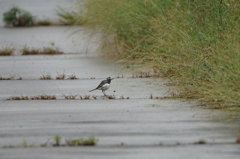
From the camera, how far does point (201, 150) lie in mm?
Answer: 7555

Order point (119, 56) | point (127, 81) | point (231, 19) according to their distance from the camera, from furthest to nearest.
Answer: point (119, 56) → point (127, 81) → point (231, 19)

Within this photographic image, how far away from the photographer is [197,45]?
11.7 m

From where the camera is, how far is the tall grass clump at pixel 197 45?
997cm

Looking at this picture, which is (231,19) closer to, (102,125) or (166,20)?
(166,20)

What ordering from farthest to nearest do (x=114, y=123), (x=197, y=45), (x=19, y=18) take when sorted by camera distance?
(x=19, y=18) < (x=197, y=45) < (x=114, y=123)

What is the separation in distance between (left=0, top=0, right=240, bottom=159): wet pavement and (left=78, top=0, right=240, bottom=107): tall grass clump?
36 cm

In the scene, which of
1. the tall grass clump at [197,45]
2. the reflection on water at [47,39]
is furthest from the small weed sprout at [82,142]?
the reflection on water at [47,39]

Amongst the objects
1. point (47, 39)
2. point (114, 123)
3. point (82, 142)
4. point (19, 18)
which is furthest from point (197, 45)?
point (19, 18)

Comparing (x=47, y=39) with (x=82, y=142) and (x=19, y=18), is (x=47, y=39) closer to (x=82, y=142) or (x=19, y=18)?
(x=19, y=18)

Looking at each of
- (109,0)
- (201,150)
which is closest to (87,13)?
(109,0)

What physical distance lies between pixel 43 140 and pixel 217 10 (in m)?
5.12

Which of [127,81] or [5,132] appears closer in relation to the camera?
[5,132]

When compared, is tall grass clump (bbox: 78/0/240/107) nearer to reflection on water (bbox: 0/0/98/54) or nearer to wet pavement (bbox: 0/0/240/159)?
wet pavement (bbox: 0/0/240/159)

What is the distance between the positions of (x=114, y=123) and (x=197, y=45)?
3020 mm
